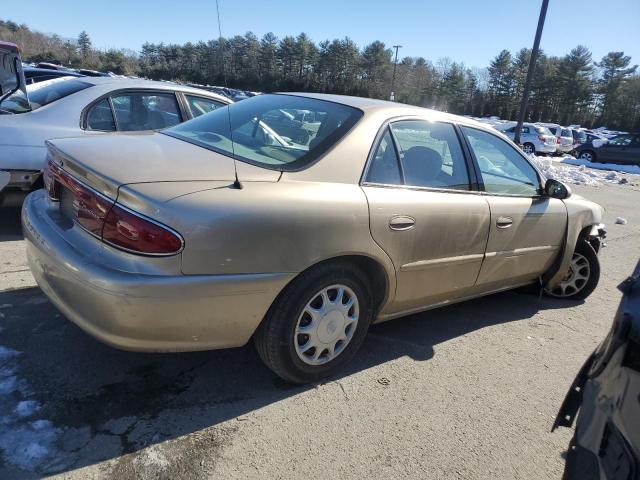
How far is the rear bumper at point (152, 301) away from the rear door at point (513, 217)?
1.83m

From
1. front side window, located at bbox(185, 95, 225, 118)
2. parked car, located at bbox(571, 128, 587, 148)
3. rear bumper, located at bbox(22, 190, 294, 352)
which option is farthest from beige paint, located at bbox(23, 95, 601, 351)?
parked car, located at bbox(571, 128, 587, 148)

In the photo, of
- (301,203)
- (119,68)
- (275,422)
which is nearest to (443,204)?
(301,203)

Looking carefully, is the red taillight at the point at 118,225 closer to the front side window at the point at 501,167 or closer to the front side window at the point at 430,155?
the front side window at the point at 430,155

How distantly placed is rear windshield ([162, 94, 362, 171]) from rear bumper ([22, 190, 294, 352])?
0.72 meters

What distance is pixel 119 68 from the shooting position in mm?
73250

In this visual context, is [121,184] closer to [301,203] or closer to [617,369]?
[301,203]

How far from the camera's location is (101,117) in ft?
16.4

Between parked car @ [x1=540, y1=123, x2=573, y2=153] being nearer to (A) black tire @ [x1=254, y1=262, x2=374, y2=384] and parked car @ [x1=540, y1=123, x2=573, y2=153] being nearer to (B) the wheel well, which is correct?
(B) the wheel well

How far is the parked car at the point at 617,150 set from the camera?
74.3 ft

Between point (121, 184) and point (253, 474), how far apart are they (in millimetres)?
1403

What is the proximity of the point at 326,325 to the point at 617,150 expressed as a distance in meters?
24.9

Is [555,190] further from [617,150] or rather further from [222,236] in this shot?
[617,150]

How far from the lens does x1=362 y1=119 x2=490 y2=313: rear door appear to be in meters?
2.82

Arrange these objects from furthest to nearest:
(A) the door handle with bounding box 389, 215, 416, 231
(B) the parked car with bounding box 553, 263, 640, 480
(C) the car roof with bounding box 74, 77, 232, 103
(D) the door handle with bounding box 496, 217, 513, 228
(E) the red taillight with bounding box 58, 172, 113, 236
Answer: (C) the car roof with bounding box 74, 77, 232, 103 → (D) the door handle with bounding box 496, 217, 513, 228 → (A) the door handle with bounding box 389, 215, 416, 231 → (E) the red taillight with bounding box 58, 172, 113, 236 → (B) the parked car with bounding box 553, 263, 640, 480
